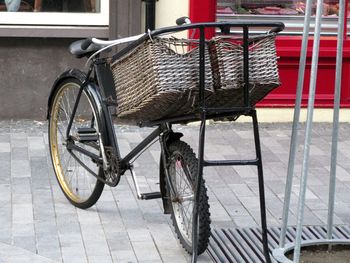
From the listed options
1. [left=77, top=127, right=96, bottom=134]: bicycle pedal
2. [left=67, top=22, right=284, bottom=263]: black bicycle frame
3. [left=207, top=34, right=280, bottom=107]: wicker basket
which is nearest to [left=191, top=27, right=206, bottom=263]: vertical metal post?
[left=67, top=22, right=284, bottom=263]: black bicycle frame

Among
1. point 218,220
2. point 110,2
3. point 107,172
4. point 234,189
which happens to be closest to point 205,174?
point 234,189

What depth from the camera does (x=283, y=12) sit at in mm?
9047

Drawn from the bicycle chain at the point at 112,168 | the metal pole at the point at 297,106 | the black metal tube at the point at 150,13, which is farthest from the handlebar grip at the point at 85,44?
the black metal tube at the point at 150,13

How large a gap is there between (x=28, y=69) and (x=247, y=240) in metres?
3.80

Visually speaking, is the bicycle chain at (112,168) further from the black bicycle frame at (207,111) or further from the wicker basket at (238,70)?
the wicker basket at (238,70)

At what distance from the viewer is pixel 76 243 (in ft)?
17.9

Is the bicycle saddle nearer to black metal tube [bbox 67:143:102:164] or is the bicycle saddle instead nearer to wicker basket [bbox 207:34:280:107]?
black metal tube [bbox 67:143:102:164]

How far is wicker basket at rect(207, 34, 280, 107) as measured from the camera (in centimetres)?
474

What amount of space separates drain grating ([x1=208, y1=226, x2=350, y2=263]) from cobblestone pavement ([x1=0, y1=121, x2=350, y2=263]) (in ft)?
0.42

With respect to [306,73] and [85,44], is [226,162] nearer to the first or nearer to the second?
[85,44]

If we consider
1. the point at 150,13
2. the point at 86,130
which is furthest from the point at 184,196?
the point at 150,13

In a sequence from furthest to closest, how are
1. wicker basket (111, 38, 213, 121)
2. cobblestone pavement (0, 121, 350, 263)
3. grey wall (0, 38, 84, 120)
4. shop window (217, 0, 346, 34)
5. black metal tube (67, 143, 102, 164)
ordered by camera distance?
shop window (217, 0, 346, 34) < grey wall (0, 38, 84, 120) < black metal tube (67, 143, 102, 164) < cobblestone pavement (0, 121, 350, 263) < wicker basket (111, 38, 213, 121)

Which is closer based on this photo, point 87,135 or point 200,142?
point 200,142

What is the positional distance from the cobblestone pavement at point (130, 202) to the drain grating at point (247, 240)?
0.42 feet
